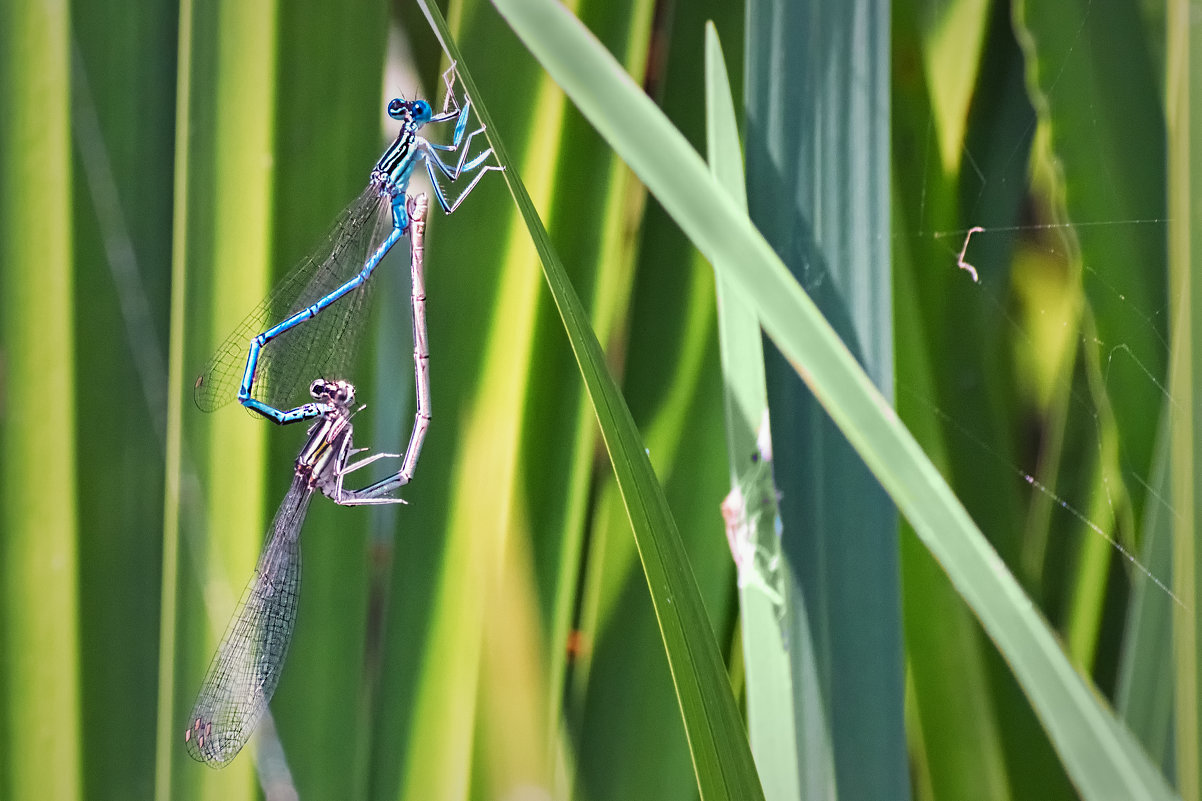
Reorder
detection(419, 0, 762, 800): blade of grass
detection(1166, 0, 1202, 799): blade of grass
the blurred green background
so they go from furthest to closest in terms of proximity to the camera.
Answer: the blurred green background → detection(1166, 0, 1202, 799): blade of grass → detection(419, 0, 762, 800): blade of grass

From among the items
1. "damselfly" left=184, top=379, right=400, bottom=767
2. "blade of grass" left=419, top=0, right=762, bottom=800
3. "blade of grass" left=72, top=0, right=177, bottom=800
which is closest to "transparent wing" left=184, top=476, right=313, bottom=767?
"damselfly" left=184, top=379, right=400, bottom=767

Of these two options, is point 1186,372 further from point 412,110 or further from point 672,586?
point 412,110

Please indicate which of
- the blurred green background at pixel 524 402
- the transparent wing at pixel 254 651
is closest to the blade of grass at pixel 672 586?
the blurred green background at pixel 524 402

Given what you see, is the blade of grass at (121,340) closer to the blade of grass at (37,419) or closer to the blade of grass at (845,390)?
the blade of grass at (37,419)

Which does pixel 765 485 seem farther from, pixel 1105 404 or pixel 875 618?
pixel 1105 404

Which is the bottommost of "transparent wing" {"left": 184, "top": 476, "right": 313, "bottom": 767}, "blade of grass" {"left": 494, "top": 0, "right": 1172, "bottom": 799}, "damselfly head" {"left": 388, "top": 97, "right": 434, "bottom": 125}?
"transparent wing" {"left": 184, "top": 476, "right": 313, "bottom": 767}

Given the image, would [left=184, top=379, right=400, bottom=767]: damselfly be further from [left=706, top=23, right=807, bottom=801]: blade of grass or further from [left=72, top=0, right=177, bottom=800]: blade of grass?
[left=706, top=23, right=807, bottom=801]: blade of grass

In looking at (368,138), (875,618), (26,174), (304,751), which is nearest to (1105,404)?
(875,618)
